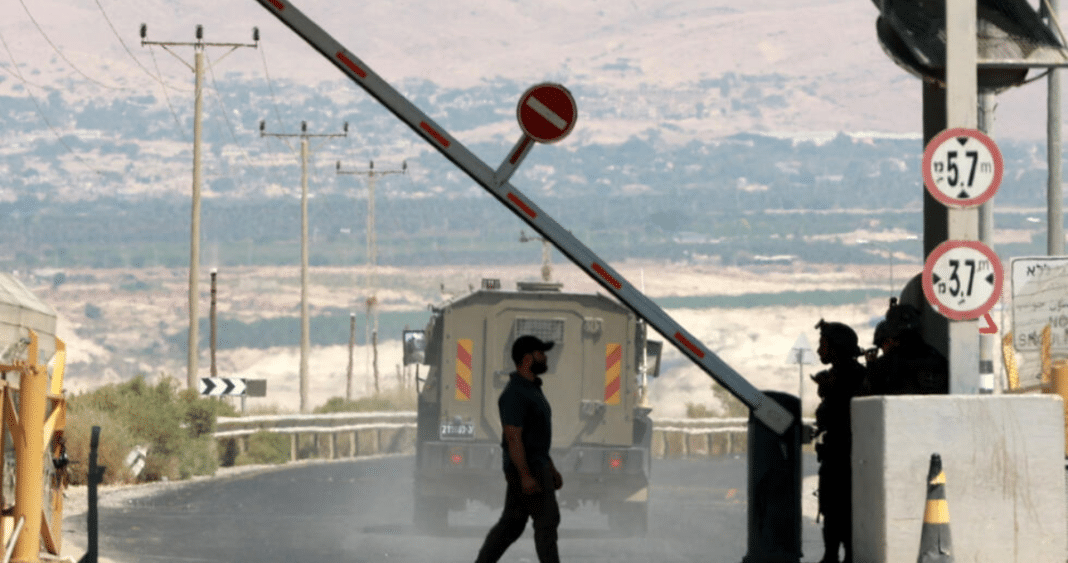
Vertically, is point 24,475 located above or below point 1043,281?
below

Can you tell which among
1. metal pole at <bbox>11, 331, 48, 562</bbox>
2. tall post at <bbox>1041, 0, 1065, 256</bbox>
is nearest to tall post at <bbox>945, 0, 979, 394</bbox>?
metal pole at <bbox>11, 331, 48, 562</bbox>

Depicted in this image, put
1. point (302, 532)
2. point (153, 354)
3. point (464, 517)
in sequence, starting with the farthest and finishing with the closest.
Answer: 1. point (153, 354)
2. point (464, 517)
3. point (302, 532)

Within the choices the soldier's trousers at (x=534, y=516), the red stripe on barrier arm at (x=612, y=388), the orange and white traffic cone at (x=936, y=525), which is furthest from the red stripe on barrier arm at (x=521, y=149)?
the red stripe on barrier arm at (x=612, y=388)

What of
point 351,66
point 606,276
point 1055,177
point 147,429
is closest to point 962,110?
point 606,276

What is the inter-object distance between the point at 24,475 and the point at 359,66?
3.78 m

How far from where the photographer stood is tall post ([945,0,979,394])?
40.0ft

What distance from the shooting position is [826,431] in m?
13.1

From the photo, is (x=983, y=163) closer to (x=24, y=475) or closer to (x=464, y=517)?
(x=24, y=475)

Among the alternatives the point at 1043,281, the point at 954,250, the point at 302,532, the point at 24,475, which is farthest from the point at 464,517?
the point at 954,250

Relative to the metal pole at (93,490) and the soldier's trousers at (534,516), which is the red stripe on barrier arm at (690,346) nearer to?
the soldier's trousers at (534,516)

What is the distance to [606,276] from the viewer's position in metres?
12.4

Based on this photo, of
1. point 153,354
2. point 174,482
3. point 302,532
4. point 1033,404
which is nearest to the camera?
point 1033,404

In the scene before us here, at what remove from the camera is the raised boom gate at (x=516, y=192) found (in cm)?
1227

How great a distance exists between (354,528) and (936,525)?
1105 cm
